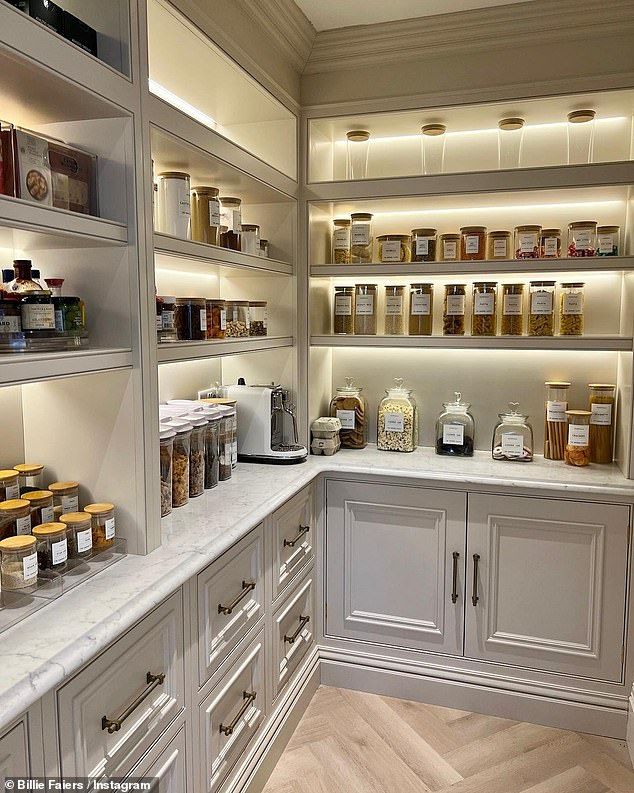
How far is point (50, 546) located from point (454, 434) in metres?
1.85

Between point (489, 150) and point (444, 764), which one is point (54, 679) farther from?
point (489, 150)

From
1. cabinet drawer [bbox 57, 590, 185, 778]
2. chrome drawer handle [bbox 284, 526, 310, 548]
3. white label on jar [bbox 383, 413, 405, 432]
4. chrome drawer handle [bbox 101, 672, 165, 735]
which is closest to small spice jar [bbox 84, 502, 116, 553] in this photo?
cabinet drawer [bbox 57, 590, 185, 778]

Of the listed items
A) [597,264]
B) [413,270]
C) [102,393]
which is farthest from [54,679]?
[597,264]

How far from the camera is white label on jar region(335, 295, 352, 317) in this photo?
2979 mm

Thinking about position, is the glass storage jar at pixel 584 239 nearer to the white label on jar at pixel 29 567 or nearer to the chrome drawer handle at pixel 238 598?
the chrome drawer handle at pixel 238 598

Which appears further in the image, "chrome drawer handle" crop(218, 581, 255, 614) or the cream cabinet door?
the cream cabinet door

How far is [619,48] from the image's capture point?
2.41 meters

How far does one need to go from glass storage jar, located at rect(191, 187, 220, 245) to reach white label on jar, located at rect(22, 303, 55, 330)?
2.83 ft

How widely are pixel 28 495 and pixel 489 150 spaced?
7.68 feet

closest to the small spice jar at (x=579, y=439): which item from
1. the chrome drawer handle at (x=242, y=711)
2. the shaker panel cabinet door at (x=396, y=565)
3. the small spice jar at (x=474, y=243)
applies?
the shaker panel cabinet door at (x=396, y=565)

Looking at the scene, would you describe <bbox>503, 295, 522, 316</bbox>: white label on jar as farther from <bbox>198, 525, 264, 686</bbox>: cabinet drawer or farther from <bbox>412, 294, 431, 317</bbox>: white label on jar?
<bbox>198, 525, 264, 686</bbox>: cabinet drawer

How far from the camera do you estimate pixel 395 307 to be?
2910 millimetres

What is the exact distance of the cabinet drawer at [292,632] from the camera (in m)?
2.34

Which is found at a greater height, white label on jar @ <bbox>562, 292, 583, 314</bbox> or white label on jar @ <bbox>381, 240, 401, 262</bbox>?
white label on jar @ <bbox>381, 240, 401, 262</bbox>
